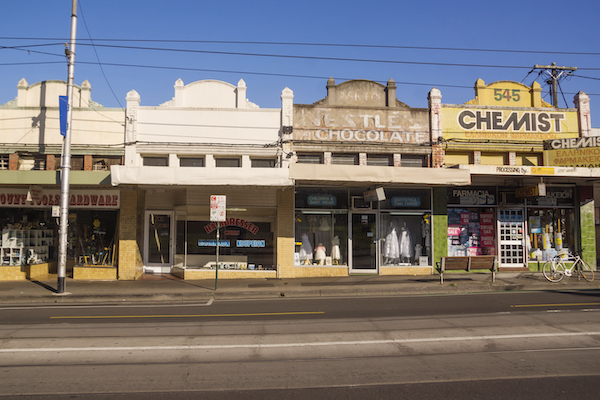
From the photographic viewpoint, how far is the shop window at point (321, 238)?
56.3 ft

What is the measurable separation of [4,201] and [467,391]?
689 inches

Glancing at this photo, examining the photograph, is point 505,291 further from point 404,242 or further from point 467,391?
point 467,391

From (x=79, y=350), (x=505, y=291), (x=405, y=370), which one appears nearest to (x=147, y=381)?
(x=79, y=350)

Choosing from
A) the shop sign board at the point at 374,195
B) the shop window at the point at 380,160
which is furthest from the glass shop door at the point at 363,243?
the shop window at the point at 380,160

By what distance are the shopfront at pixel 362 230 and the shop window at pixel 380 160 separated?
1.09 meters

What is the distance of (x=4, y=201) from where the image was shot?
16.5 m

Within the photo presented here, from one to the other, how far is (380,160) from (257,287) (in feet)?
23.9

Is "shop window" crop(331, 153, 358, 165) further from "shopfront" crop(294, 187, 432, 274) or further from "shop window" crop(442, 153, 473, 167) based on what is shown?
"shop window" crop(442, 153, 473, 167)

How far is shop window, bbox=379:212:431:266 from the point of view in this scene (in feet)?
57.4

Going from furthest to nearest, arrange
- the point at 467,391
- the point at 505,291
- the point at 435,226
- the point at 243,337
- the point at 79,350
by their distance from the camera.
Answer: the point at 435,226 → the point at 505,291 → the point at 243,337 → the point at 79,350 → the point at 467,391

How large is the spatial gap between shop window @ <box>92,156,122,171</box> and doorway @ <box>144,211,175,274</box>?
92.1 inches

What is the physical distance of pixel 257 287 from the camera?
47.2 feet

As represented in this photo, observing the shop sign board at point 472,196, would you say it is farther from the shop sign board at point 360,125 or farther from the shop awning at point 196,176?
the shop awning at point 196,176

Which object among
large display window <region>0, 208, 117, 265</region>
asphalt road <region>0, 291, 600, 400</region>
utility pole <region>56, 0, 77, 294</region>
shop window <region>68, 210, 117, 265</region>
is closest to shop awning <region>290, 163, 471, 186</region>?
asphalt road <region>0, 291, 600, 400</region>
